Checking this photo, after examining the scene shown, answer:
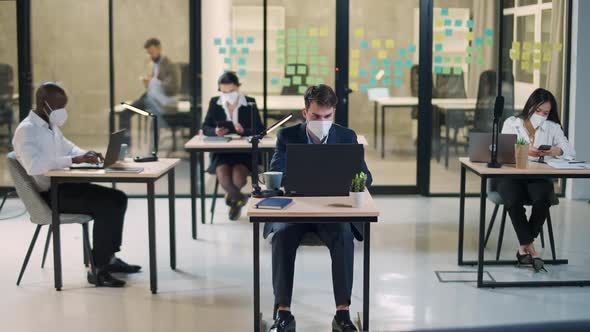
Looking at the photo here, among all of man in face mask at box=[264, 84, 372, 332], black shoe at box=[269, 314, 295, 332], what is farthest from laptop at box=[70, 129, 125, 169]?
black shoe at box=[269, 314, 295, 332]

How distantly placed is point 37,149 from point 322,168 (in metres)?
1.87

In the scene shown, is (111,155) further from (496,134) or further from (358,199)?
(496,134)

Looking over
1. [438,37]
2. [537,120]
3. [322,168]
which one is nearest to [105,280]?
[322,168]

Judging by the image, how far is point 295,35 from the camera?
315 inches

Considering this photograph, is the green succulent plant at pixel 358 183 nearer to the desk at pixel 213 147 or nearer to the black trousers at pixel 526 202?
the black trousers at pixel 526 202

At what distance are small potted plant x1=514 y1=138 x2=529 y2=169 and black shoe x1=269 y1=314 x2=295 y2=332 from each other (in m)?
1.83

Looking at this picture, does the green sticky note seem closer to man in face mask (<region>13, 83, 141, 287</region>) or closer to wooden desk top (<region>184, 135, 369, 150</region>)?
wooden desk top (<region>184, 135, 369, 150</region>)

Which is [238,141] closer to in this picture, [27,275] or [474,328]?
[27,275]

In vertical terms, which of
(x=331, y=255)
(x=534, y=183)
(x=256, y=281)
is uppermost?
(x=534, y=183)

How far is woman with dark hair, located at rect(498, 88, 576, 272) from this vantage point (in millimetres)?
5621

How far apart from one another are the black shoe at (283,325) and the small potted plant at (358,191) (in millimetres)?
715

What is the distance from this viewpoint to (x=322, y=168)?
14.0 feet

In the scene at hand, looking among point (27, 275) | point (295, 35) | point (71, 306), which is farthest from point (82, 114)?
point (71, 306)

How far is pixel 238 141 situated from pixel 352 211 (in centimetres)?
265
